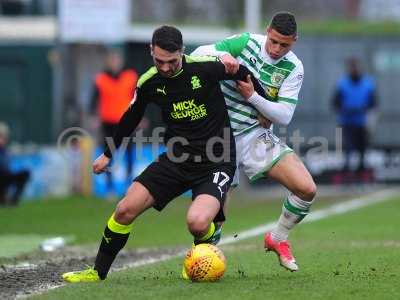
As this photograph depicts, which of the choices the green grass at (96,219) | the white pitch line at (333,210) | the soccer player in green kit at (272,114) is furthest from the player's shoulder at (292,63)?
the green grass at (96,219)

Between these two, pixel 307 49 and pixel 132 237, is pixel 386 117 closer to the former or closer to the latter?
pixel 307 49

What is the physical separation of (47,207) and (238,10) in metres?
11.6

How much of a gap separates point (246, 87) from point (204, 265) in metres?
1.49

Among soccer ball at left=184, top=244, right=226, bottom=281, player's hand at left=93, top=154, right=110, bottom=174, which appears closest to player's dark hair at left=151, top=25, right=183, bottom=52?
player's hand at left=93, top=154, right=110, bottom=174

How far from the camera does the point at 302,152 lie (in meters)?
24.1

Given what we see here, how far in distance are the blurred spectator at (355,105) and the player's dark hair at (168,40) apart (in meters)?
13.4

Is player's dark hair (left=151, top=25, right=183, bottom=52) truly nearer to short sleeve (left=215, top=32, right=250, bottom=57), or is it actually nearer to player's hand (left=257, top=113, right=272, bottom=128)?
short sleeve (left=215, top=32, right=250, bottom=57)

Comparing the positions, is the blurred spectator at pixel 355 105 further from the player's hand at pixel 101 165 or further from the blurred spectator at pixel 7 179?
the player's hand at pixel 101 165

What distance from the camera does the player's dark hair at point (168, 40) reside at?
8.62m

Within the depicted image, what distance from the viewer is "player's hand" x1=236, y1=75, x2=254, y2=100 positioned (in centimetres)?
912

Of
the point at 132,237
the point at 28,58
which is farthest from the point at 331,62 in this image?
the point at 132,237

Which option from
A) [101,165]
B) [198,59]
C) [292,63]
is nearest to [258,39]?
[292,63]

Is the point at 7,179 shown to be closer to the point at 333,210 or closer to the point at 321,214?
the point at 321,214

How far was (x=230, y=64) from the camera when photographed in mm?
9039
